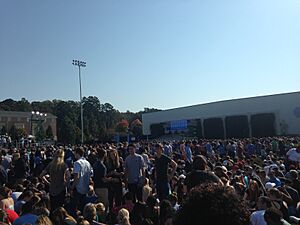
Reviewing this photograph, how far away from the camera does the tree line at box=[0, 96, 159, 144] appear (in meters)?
95.1

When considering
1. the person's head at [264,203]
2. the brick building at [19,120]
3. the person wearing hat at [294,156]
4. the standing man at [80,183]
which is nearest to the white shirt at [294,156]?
the person wearing hat at [294,156]

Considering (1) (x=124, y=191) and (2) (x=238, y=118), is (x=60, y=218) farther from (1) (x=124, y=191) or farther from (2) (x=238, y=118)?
(2) (x=238, y=118)

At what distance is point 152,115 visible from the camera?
69.5 meters

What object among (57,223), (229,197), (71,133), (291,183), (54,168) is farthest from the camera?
(71,133)

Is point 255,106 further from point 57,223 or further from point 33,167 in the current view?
point 57,223

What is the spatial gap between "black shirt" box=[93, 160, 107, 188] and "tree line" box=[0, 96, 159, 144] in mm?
73544

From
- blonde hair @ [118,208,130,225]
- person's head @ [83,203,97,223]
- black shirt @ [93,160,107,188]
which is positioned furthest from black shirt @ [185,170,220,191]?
black shirt @ [93,160,107,188]

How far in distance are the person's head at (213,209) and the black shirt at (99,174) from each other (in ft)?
26.3

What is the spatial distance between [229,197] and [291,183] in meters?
8.07

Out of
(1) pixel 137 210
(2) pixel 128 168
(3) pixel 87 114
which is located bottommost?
(1) pixel 137 210

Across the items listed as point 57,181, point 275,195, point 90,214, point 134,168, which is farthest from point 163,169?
point 275,195

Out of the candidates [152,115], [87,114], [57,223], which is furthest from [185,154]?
[87,114]

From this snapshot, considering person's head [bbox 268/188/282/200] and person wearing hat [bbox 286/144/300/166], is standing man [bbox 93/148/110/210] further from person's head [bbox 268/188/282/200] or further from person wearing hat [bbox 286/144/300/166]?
person wearing hat [bbox 286/144/300/166]

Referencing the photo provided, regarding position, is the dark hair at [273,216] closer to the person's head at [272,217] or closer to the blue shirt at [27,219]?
the person's head at [272,217]
